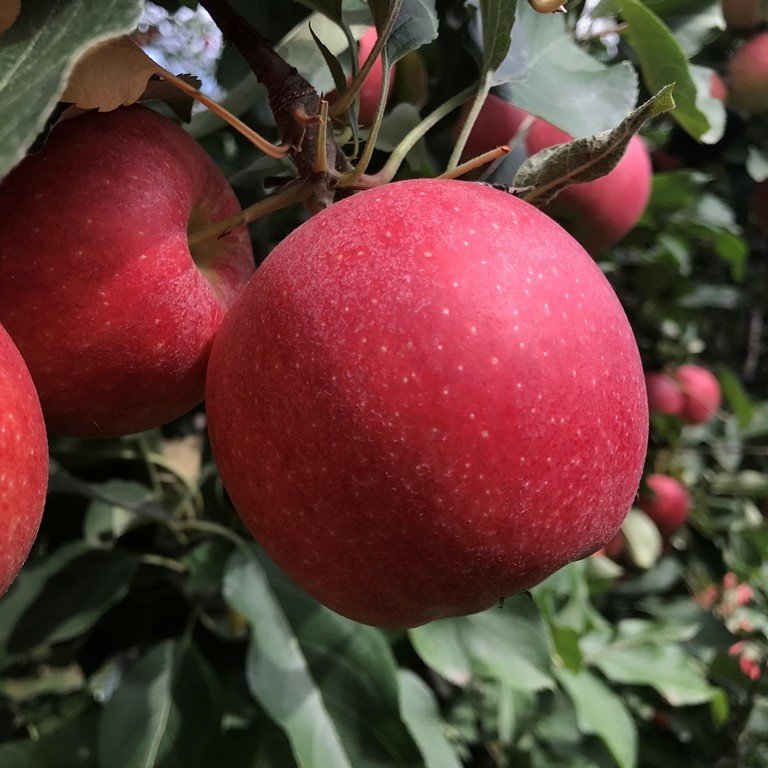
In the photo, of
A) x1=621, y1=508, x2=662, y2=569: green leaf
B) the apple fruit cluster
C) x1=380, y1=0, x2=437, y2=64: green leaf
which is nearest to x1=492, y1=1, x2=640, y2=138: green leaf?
x1=380, y1=0, x2=437, y2=64: green leaf

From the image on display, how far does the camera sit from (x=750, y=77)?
139 cm

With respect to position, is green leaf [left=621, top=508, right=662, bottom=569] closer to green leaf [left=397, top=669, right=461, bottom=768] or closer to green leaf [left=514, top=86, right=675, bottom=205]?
green leaf [left=397, top=669, right=461, bottom=768]

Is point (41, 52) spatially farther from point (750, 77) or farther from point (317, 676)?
point (750, 77)

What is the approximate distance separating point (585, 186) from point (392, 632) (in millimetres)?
599

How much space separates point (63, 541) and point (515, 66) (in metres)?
0.80

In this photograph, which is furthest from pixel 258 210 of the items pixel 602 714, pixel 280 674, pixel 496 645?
pixel 602 714

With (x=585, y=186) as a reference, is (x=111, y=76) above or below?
above

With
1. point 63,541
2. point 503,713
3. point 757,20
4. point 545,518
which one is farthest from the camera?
point 757,20

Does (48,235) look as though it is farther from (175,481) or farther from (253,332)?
(175,481)

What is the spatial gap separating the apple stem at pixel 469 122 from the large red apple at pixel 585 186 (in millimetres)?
245

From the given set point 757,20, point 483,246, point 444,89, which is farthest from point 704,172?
point 483,246

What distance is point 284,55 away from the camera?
2.26ft

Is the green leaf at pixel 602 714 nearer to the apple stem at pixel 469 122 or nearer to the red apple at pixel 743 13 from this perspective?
the apple stem at pixel 469 122

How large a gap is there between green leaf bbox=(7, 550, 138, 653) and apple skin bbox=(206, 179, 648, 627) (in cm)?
56
